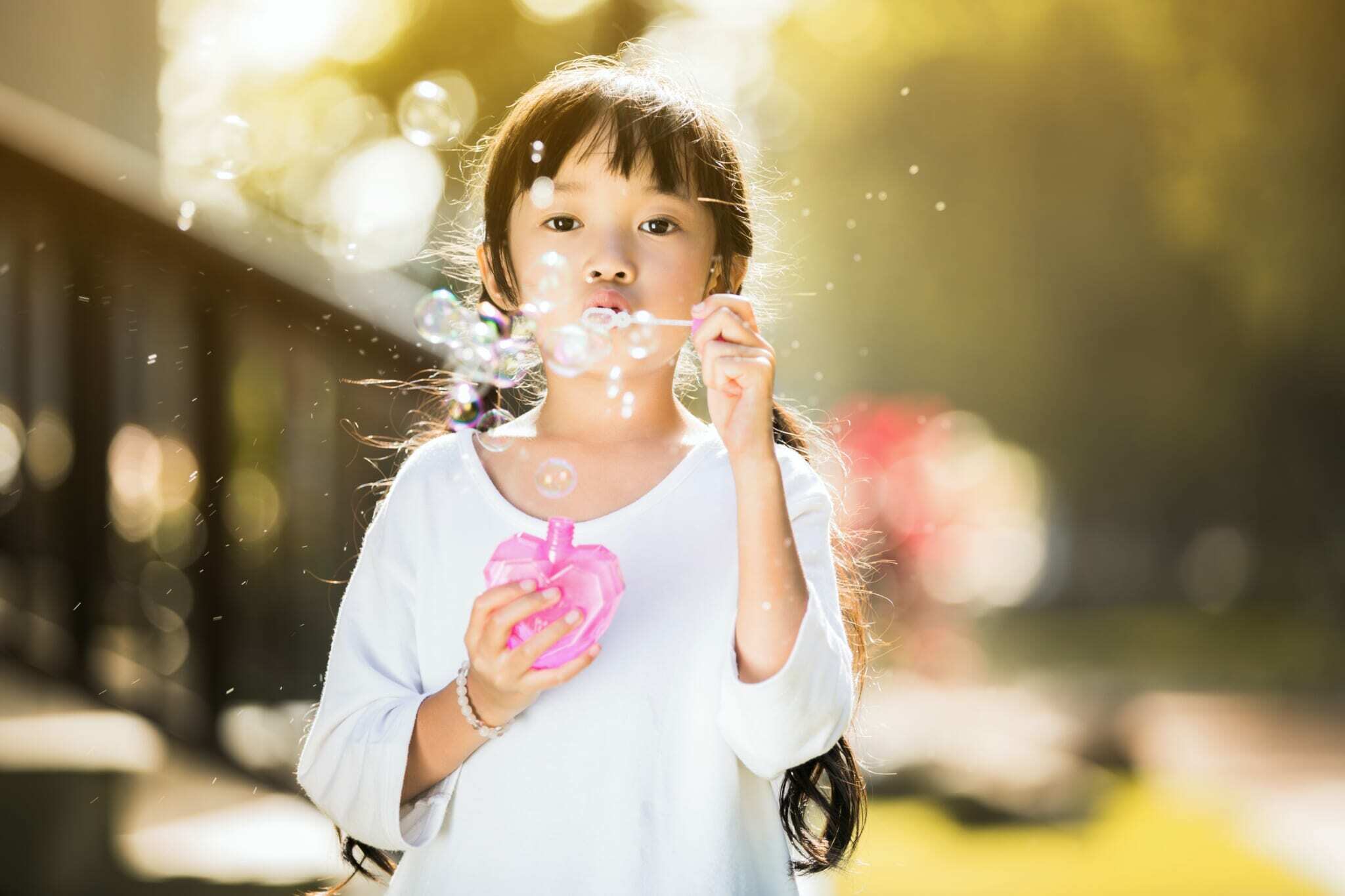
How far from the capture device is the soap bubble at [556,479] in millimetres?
1586

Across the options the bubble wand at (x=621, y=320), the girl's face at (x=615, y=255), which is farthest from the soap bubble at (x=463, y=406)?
the bubble wand at (x=621, y=320)

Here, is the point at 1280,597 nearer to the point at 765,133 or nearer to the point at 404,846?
the point at 765,133

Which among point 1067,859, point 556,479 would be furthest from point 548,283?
point 1067,859

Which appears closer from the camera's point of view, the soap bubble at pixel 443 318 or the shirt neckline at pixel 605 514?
the shirt neckline at pixel 605 514

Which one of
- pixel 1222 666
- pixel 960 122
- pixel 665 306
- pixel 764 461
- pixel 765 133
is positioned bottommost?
pixel 764 461

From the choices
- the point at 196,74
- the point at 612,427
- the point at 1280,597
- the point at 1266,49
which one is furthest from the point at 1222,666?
the point at 612,427

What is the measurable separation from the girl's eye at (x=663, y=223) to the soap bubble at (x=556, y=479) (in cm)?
28

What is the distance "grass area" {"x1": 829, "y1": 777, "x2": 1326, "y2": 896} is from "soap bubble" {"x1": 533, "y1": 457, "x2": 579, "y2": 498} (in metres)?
2.16

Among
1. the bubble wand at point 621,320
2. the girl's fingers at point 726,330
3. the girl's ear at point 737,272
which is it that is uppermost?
the girl's ear at point 737,272

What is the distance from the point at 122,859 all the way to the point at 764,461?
1.92 m

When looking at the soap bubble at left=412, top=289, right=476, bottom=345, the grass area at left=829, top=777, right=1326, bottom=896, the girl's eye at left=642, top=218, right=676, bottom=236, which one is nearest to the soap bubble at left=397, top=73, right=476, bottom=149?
the soap bubble at left=412, top=289, right=476, bottom=345

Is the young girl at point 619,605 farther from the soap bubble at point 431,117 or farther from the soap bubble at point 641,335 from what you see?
the soap bubble at point 431,117

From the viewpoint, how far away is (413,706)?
151 cm

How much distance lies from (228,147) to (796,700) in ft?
4.88
